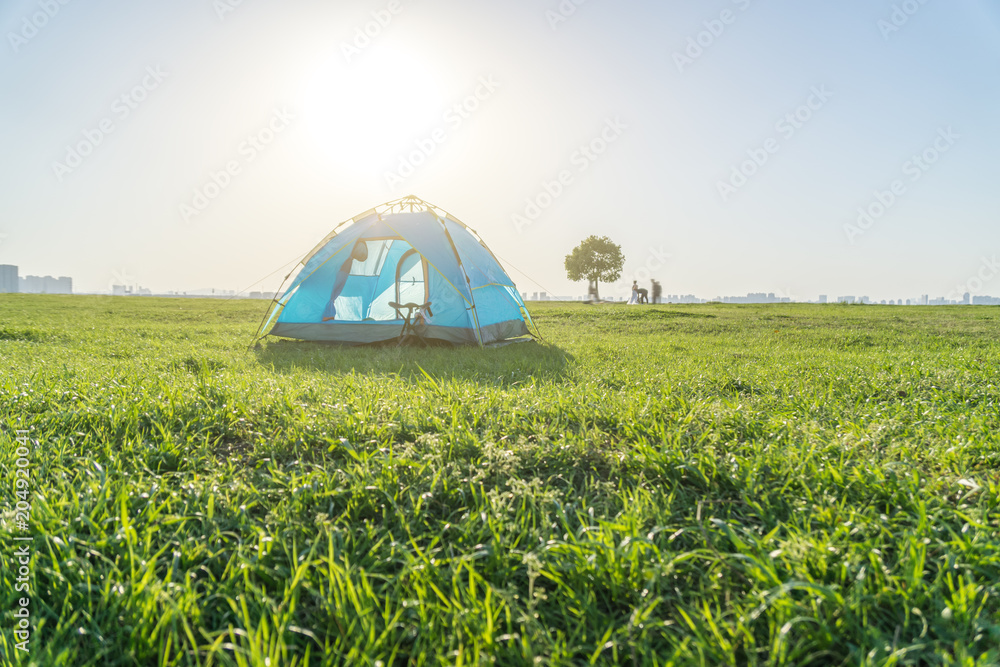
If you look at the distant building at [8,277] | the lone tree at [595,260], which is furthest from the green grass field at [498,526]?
the distant building at [8,277]

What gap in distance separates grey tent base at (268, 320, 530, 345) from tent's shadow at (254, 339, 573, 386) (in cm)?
31

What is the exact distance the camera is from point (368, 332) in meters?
8.58

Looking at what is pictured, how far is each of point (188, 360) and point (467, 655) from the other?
6.08m

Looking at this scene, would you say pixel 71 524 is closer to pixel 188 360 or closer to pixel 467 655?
pixel 467 655

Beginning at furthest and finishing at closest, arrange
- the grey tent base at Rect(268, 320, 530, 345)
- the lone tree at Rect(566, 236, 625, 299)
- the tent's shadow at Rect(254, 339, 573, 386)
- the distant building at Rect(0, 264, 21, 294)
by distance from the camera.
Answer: the distant building at Rect(0, 264, 21, 294) < the lone tree at Rect(566, 236, 625, 299) < the grey tent base at Rect(268, 320, 530, 345) < the tent's shadow at Rect(254, 339, 573, 386)

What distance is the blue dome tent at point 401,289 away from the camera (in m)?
8.38

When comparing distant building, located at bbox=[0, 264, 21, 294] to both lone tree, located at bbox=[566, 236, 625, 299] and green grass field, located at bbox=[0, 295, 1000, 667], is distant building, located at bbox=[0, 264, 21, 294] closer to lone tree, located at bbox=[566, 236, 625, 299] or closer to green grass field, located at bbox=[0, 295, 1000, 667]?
lone tree, located at bbox=[566, 236, 625, 299]

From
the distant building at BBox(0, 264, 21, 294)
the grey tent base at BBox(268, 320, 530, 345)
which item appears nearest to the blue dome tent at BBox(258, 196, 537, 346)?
the grey tent base at BBox(268, 320, 530, 345)

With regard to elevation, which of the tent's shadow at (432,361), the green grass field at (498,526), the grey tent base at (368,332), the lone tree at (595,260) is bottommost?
the green grass field at (498,526)

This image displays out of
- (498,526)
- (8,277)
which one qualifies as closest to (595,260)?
(498,526)

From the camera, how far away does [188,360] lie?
6.12 m

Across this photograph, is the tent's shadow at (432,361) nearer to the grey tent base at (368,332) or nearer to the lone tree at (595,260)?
the grey tent base at (368,332)

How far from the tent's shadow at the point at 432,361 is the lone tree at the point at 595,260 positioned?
49795mm

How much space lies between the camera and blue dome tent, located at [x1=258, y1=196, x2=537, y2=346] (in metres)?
8.38
